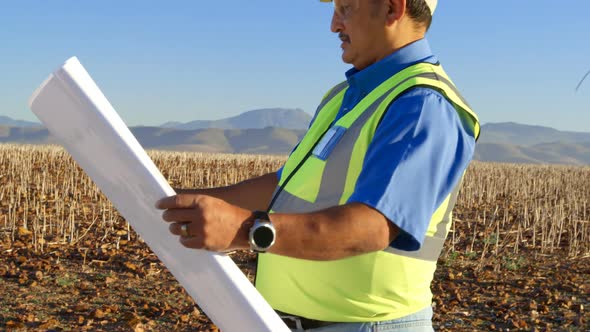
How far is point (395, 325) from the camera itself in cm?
171

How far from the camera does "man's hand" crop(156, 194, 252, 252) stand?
4.05 feet

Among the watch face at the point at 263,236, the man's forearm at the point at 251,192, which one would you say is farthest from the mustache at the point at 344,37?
the watch face at the point at 263,236

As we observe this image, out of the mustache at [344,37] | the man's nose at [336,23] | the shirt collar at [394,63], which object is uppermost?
the man's nose at [336,23]

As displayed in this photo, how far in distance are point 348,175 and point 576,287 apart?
22.1 feet

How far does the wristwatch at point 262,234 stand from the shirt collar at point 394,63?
0.71 meters

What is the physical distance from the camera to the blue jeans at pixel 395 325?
1.70 metres

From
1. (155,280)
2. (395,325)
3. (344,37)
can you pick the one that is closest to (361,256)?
(395,325)

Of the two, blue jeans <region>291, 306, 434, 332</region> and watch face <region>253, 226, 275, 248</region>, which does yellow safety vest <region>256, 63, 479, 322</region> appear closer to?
blue jeans <region>291, 306, 434, 332</region>

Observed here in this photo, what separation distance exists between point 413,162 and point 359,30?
553 mm

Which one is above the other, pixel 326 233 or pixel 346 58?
pixel 346 58

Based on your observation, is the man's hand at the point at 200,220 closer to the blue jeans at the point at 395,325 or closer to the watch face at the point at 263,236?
the watch face at the point at 263,236

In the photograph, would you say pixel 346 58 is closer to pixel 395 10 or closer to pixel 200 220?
pixel 395 10

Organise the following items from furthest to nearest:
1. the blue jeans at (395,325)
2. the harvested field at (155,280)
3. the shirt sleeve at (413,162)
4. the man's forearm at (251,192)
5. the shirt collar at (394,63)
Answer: the harvested field at (155,280)
the man's forearm at (251,192)
the shirt collar at (394,63)
the blue jeans at (395,325)
the shirt sleeve at (413,162)

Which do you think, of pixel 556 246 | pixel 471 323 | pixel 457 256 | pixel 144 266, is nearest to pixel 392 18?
pixel 471 323
